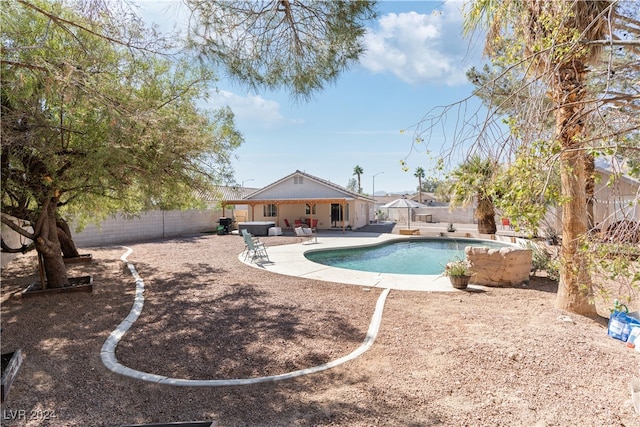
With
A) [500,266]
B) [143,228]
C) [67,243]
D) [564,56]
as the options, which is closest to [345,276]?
[500,266]

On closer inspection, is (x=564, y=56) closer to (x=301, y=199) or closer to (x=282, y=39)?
(x=282, y=39)

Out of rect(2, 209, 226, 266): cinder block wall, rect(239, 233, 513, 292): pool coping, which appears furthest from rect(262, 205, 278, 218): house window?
rect(239, 233, 513, 292): pool coping

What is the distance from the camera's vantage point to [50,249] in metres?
7.86

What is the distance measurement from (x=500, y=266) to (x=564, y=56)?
6.90m

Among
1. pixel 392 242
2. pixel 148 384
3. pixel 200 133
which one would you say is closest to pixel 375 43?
pixel 200 133

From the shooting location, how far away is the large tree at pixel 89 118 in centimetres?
486

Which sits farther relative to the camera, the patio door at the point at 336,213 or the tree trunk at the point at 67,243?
the patio door at the point at 336,213

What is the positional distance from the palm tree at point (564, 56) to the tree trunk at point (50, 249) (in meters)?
9.16

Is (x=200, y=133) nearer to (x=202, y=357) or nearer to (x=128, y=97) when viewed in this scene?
(x=128, y=97)

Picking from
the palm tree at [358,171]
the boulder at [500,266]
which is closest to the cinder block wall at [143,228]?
the boulder at [500,266]

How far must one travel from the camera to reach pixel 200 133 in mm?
7656

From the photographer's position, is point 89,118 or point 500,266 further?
point 500,266

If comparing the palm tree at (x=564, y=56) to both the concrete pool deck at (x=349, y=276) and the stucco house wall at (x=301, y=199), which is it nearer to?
the concrete pool deck at (x=349, y=276)

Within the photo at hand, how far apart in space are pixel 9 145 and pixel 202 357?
4410 millimetres
